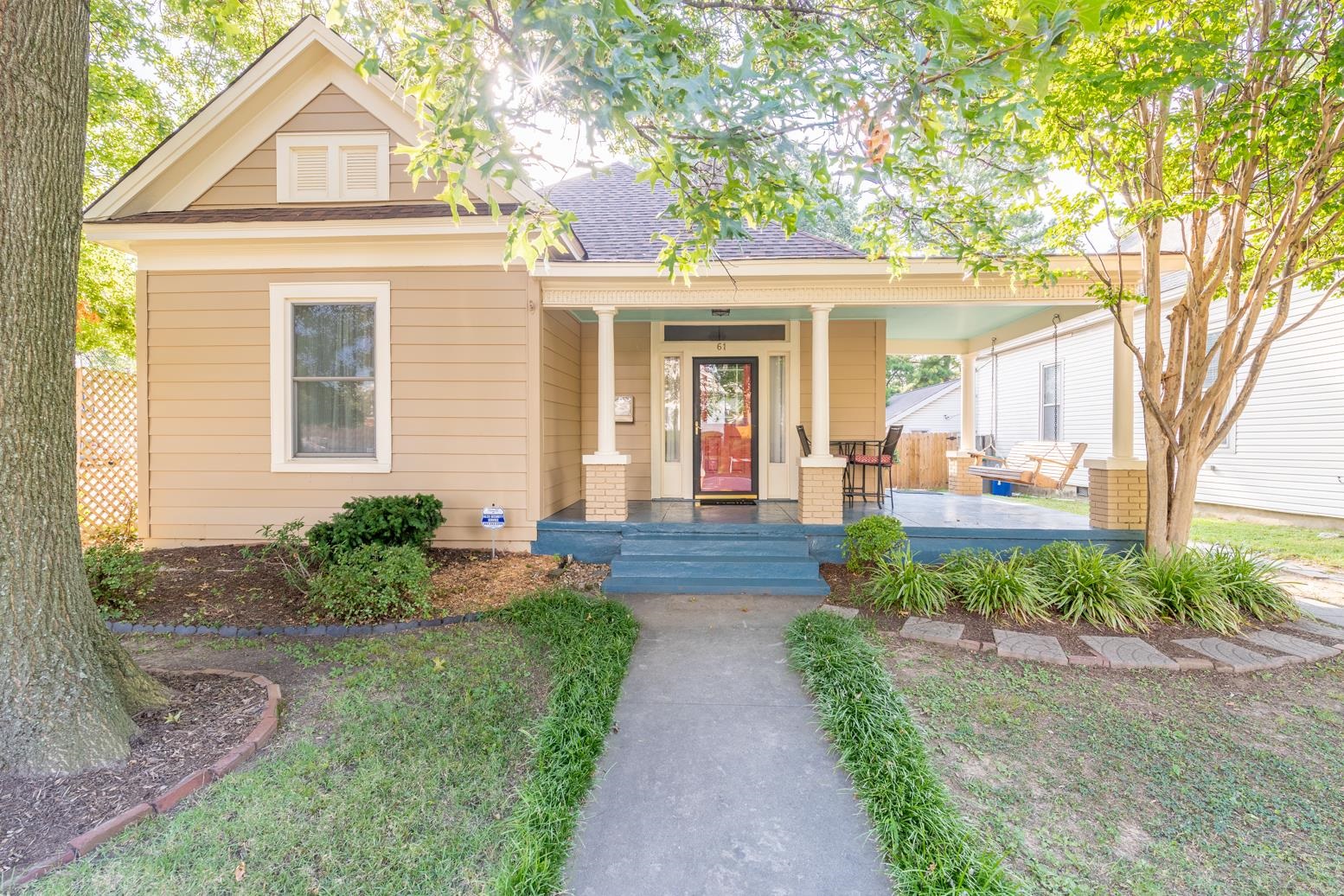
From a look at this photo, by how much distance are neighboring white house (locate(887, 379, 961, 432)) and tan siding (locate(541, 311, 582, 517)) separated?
623 inches

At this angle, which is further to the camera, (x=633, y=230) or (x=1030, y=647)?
→ (x=633, y=230)

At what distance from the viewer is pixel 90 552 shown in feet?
13.7

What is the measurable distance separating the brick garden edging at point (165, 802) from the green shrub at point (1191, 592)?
577 cm

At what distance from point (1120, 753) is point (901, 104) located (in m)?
3.05

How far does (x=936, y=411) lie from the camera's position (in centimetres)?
2123

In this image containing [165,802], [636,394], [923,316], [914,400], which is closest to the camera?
[165,802]

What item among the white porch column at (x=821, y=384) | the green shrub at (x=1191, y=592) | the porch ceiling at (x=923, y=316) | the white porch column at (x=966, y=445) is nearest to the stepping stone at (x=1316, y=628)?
the green shrub at (x=1191, y=592)

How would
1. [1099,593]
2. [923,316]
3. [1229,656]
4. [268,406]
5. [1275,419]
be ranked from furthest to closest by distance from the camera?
1. [1275,419]
2. [923,316]
3. [268,406]
4. [1099,593]
5. [1229,656]

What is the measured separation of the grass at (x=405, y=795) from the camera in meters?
1.84

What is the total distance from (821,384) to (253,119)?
6.34 meters

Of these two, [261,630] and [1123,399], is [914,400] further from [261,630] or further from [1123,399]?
[261,630]

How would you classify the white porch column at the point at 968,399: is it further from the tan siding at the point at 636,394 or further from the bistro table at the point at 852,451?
the tan siding at the point at 636,394

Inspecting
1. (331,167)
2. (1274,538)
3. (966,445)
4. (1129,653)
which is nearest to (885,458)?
(966,445)

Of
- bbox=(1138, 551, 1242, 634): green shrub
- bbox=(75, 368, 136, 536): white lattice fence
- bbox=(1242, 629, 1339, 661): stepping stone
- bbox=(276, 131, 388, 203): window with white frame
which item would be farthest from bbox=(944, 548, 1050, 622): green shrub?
bbox=(75, 368, 136, 536): white lattice fence
